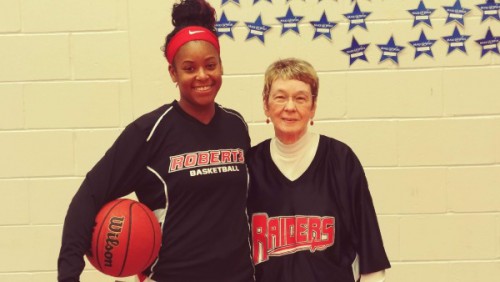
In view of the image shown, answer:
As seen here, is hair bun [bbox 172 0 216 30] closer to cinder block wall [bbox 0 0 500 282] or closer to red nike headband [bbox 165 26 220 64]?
red nike headband [bbox 165 26 220 64]

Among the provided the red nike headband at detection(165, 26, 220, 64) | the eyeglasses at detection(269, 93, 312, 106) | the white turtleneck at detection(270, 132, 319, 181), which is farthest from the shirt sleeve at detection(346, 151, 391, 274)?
the red nike headband at detection(165, 26, 220, 64)

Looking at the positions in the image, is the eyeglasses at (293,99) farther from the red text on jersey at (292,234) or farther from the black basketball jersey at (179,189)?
the red text on jersey at (292,234)

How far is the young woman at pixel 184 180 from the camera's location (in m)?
1.95

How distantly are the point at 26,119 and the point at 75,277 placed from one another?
132 cm

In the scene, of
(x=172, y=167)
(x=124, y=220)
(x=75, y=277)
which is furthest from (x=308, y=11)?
(x=75, y=277)

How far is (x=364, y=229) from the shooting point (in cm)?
203

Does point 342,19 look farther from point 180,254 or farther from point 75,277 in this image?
point 75,277

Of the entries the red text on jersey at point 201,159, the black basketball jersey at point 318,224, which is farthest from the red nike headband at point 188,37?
the black basketball jersey at point 318,224

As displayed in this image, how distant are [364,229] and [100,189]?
0.90 meters

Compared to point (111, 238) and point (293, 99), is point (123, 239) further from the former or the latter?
A: point (293, 99)

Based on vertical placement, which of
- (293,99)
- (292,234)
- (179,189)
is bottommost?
(292,234)

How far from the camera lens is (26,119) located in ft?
9.64

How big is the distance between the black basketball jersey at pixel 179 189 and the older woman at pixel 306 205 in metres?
0.13

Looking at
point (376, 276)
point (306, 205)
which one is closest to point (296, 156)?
point (306, 205)
